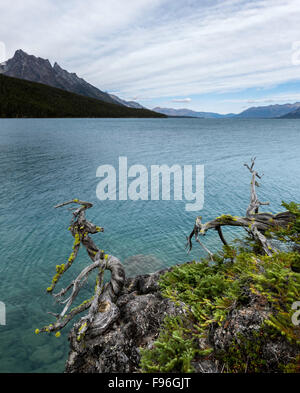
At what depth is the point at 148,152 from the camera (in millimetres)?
62312

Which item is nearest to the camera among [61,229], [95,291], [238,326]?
[238,326]

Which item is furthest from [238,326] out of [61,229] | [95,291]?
[61,229]

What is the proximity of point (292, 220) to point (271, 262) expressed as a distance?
243 centimetres

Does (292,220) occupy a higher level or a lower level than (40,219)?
higher

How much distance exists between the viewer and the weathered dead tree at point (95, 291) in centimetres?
721

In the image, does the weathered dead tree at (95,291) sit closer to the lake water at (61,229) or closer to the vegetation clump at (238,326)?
the vegetation clump at (238,326)

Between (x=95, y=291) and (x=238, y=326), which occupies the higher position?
(x=238, y=326)

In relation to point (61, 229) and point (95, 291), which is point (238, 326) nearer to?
point (95, 291)

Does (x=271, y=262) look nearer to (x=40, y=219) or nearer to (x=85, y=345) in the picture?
(x=85, y=345)

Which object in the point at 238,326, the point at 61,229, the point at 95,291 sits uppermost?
the point at 238,326

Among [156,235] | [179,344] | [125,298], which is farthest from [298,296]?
[156,235]

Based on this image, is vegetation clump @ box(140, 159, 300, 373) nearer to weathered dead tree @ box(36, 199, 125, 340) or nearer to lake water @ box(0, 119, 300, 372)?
weathered dead tree @ box(36, 199, 125, 340)

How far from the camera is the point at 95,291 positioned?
332 inches

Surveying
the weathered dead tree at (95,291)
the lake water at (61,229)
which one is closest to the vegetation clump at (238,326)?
the weathered dead tree at (95,291)
